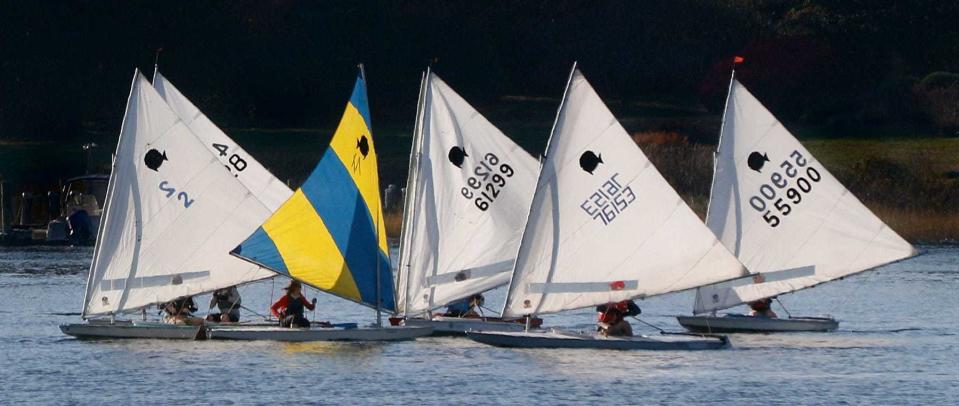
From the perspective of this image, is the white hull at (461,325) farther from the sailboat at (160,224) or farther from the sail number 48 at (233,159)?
the sail number 48 at (233,159)

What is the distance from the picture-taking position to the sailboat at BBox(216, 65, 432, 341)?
1882 inches

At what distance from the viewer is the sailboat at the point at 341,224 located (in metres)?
47.8

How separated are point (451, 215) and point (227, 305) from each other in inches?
213

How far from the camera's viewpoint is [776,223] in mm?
52375

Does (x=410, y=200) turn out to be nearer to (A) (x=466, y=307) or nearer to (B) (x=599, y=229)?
(A) (x=466, y=307)

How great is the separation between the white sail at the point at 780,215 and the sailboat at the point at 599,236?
5544mm

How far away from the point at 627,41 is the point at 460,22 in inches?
322

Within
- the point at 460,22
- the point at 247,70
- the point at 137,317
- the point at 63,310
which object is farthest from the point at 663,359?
the point at 460,22

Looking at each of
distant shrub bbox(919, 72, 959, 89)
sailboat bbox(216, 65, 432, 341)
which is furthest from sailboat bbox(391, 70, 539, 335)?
distant shrub bbox(919, 72, 959, 89)

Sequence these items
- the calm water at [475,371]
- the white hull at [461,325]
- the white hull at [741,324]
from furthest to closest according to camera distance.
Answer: the white hull at [741,324] < the white hull at [461,325] < the calm water at [475,371]

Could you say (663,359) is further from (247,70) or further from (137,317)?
(247,70)

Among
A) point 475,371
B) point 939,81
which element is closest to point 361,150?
point 475,371

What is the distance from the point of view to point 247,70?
10088 centimetres

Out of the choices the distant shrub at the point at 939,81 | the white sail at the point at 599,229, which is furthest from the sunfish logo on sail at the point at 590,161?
the distant shrub at the point at 939,81
